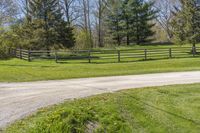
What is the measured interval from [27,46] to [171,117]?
3254cm

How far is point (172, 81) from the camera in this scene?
18.4 meters

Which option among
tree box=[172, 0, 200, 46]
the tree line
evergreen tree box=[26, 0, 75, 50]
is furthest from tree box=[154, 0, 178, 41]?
evergreen tree box=[26, 0, 75, 50]

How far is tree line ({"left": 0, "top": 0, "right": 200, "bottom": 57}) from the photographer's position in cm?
4244

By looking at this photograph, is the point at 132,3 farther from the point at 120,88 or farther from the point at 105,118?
the point at 105,118

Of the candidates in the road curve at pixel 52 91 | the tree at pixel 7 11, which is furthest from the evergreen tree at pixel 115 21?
the road curve at pixel 52 91

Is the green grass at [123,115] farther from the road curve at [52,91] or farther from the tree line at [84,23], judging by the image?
the tree line at [84,23]

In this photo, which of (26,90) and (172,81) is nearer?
(26,90)

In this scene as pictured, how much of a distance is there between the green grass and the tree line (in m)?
28.6

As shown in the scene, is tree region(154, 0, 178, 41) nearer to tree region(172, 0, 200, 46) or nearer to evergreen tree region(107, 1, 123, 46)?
evergreen tree region(107, 1, 123, 46)

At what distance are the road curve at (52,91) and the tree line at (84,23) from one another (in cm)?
2358

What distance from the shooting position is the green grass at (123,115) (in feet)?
34.4

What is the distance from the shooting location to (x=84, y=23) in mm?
66562

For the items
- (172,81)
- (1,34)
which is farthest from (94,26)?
(172,81)

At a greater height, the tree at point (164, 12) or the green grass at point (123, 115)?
the tree at point (164, 12)
